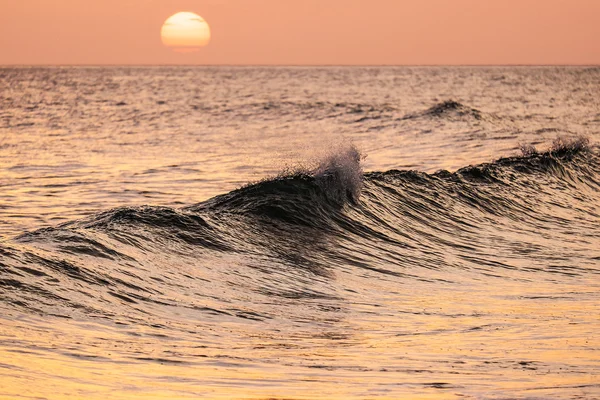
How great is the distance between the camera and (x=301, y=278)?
39.9ft

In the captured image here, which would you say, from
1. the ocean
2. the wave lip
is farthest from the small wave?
the wave lip

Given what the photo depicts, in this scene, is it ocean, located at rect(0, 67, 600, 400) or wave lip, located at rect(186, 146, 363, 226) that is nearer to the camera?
ocean, located at rect(0, 67, 600, 400)

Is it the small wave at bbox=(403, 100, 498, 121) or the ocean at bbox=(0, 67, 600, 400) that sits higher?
the small wave at bbox=(403, 100, 498, 121)

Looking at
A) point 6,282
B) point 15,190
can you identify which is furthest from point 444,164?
point 6,282

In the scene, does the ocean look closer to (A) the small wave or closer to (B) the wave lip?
(B) the wave lip

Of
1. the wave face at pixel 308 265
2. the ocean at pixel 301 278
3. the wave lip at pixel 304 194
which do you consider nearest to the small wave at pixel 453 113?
the ocean at pixel 301 278

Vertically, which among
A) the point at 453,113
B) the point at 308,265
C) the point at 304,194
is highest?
the point at 453,113

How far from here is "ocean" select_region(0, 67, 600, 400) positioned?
23.3ft

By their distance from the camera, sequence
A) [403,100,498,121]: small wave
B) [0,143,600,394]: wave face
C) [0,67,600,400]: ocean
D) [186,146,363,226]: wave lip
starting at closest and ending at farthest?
1. [0,67,600,400]: ocean
2. [0,143,600,394]: wave face
3. [186,146,363,226]: wave lip
4. [403,100,498,121]: small wave

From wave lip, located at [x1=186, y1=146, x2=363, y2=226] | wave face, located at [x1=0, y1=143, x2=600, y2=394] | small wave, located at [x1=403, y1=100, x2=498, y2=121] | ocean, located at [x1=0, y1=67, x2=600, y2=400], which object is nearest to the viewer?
ocean, located at [x1=0, y1=67, x2=600, y2=400]

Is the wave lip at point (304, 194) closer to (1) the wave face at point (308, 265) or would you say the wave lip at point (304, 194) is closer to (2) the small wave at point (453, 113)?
(1) the wave face at point (308, 265)

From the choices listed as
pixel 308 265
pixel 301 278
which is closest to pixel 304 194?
pixel 308 265

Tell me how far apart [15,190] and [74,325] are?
12368 mm

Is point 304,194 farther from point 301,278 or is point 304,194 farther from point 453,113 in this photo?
point 453,113
